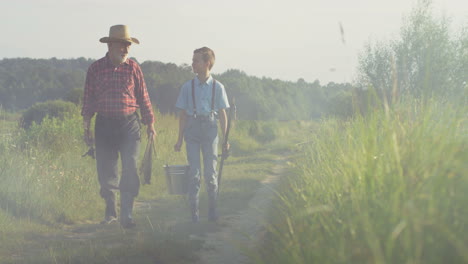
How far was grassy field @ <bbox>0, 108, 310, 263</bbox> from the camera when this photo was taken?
14.9ft

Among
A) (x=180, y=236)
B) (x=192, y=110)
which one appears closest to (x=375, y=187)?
(x=180, y=236)

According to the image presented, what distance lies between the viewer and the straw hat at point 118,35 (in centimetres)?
585

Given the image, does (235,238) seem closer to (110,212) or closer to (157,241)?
(157,241)

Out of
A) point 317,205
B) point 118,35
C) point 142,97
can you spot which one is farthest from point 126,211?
point 317,205

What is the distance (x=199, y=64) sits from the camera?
20.0ft

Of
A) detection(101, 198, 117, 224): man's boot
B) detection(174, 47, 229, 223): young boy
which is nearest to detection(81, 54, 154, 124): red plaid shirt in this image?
detection(174, 47, 229, 223): young boy

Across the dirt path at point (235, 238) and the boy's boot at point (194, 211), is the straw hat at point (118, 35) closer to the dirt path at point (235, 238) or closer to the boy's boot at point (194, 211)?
the boy's boot at point (194, 211)

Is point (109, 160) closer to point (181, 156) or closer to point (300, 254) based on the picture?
point (300, 254)

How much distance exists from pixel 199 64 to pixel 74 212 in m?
2.86

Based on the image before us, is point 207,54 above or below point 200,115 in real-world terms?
above

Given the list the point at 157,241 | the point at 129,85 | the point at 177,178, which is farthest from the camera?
the point at 177,178

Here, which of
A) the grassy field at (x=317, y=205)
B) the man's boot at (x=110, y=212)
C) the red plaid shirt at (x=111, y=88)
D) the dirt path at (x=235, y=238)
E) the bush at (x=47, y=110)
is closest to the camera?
the grassy field at (x=317, y=205)

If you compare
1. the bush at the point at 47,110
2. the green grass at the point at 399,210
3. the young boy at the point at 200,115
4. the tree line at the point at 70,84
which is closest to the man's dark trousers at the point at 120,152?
the young boy at the point at 200,115

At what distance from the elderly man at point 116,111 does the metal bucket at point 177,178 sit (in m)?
0.55
